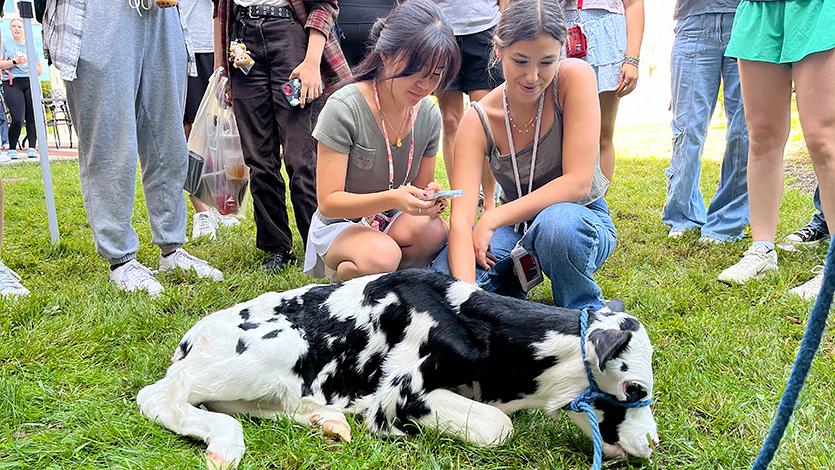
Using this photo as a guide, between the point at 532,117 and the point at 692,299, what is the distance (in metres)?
1.28

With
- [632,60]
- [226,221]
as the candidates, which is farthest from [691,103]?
[226,221]

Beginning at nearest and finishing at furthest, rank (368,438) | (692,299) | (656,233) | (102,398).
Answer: (368,438) < (102,398) < (692,299) < (656,233)

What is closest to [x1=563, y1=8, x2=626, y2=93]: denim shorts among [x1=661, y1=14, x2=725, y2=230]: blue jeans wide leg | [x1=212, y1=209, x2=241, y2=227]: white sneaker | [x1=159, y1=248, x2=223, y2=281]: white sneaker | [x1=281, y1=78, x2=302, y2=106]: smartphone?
[x1=661, y1=14, x2=725, y2=230]: blue jeans wide leg

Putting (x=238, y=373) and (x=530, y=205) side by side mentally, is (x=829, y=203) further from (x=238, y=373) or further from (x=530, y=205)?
(x=238, y=373)

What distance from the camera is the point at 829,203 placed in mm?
3275

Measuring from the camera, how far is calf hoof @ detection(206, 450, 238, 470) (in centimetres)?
190

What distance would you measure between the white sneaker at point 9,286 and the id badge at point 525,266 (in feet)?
8.22

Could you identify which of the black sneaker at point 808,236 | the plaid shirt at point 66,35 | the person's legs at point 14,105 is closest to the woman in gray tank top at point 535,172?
the black sneaker at point 808,236

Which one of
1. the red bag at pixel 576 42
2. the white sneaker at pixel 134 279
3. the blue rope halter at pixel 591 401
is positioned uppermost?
the red bag at pixel 576 42

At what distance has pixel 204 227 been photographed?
16.7 feet

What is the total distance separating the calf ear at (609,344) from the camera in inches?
72.9

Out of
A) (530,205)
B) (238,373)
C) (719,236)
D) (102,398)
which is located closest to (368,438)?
(238,373)

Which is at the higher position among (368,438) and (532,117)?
(532,117)

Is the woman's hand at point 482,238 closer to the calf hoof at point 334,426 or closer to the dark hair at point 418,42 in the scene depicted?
the dark hair at point 418,42
